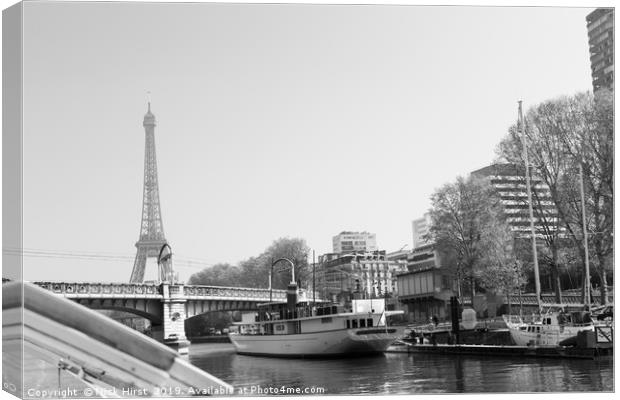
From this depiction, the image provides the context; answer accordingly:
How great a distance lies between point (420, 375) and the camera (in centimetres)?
2158

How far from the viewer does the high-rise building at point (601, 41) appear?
14484 mm

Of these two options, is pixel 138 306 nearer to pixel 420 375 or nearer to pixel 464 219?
pixel 464 219

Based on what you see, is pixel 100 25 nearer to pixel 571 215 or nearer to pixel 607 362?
pixel 607 362

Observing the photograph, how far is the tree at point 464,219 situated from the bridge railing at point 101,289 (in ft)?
49.2

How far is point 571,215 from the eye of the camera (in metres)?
30.7

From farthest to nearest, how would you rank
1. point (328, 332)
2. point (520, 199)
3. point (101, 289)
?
point (520, 199)
point (328, 332)
point (101, 289)

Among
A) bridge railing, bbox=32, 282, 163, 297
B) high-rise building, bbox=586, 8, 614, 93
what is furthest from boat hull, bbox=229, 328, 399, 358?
high-rise building, bbox=586, 8, 614, 93

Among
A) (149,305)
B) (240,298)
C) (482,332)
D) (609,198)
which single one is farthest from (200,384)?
(240,298)

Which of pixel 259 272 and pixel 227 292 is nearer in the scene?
pixel 227 292

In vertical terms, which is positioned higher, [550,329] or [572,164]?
[572,164]

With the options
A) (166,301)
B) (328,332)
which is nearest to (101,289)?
(166,301)

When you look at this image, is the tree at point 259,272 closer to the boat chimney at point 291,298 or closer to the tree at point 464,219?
the boat chimney at point 291,298

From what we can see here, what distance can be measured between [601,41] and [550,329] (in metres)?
12.6

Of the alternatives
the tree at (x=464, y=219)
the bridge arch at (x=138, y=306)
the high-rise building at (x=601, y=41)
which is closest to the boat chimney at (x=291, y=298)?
the bridge arch at (x=138, y=306)
